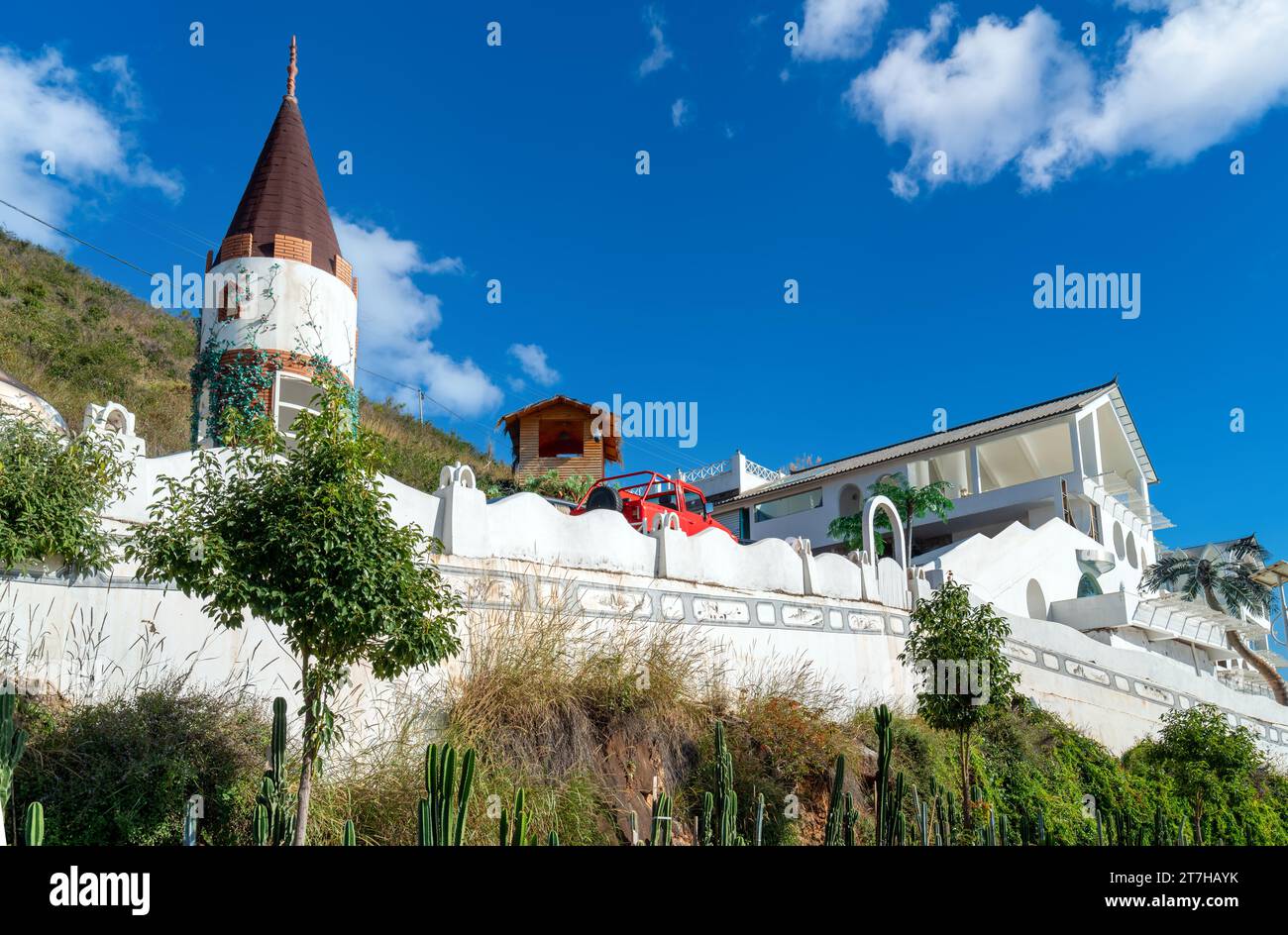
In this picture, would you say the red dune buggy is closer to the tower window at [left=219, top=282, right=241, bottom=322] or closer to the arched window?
the tower window at [left=219, top=282, right=241, bottom=322]

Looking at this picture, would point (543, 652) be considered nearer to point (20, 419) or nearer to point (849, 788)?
point (849, 788)

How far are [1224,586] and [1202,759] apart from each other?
55.0 ft

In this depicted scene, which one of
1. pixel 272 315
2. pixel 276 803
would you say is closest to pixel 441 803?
pixel 276 803

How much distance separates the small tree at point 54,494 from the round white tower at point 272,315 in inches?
159

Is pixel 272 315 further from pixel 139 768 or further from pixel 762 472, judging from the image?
pixel 762 472

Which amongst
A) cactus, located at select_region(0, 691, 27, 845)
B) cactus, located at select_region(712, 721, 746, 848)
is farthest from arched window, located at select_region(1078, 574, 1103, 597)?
cactus, located at select_region(0, 691, 27, 845)

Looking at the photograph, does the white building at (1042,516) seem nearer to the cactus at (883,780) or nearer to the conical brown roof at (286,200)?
the conical brown roof at (286,200)

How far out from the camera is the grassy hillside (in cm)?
2525

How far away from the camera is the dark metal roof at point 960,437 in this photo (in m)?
31.4

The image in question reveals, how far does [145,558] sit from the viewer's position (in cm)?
767

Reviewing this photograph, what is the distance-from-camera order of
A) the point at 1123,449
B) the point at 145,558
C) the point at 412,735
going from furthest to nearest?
the point at 1123,449
the point at 412,735
the point at 145,558

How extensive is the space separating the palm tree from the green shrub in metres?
28.4
